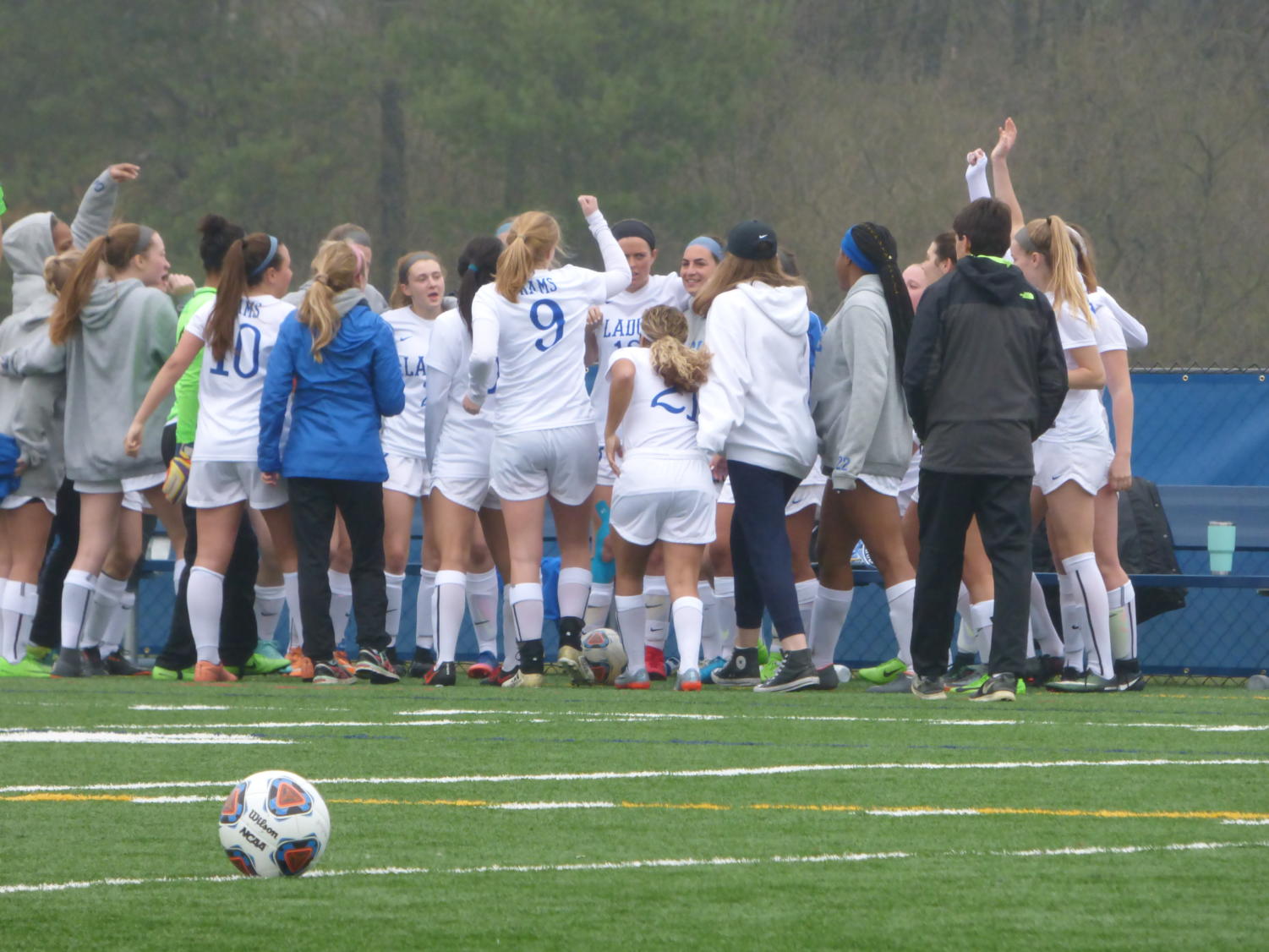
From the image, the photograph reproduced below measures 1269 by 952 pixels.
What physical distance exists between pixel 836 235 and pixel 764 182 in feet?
5.64

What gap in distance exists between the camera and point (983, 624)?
906cm

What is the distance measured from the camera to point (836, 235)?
29516 millimetres

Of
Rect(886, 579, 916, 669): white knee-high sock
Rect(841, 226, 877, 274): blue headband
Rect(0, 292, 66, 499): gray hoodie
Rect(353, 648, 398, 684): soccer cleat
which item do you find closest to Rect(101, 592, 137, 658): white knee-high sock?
Rect(0, 292, 66, 499): gray hoodie

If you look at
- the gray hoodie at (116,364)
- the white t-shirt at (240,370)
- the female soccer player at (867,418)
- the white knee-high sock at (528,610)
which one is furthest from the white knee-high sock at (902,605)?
the gray hoodie at (116,364)

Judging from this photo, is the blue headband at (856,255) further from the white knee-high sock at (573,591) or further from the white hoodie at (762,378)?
the white knee-high sock at (573,591)

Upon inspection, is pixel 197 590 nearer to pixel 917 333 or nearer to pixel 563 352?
pixel 563 352

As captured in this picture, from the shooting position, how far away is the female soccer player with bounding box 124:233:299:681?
950 centimetres

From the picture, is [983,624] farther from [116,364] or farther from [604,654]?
[116,364]

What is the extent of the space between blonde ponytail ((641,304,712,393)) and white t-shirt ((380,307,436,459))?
157 cm

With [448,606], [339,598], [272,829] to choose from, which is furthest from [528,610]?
[272,829]

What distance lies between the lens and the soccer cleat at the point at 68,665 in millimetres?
10102

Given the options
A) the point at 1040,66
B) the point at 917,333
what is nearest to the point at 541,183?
the point at 1040,66

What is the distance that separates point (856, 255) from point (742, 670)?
6.11ft

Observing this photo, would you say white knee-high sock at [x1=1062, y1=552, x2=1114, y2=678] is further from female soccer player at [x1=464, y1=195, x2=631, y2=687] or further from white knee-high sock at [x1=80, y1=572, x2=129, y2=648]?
white knee-high sock at [x1=80, y1=572, x2=129, y2=648]
